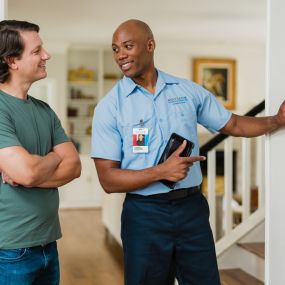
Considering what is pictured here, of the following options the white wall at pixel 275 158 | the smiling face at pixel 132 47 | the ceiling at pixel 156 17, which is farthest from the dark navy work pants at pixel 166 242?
the ceiling at pixel 156 17

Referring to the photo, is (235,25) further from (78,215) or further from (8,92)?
(8,92)

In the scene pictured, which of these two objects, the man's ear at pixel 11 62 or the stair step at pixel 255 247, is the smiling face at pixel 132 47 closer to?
the man's ear at pixel 11 62

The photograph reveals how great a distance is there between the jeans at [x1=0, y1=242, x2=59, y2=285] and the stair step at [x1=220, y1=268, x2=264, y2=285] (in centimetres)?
212

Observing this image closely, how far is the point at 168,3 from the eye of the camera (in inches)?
232

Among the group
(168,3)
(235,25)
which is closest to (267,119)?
(168,3)

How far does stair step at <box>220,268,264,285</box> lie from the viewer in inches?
149

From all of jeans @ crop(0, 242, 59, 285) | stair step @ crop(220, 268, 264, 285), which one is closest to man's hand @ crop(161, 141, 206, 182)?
jeans @ crop(0, 242, 59, 285)

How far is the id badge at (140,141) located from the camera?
2223 mm

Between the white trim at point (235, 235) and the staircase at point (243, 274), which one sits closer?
the staircase at point (243, 274)

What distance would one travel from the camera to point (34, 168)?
1762mm

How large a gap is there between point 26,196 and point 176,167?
22.7 inches

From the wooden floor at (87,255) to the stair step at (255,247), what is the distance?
120 centimetres

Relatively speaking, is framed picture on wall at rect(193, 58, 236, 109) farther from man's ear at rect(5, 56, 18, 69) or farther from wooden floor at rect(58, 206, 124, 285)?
man's ear at rect(5, 56, 18, 69)

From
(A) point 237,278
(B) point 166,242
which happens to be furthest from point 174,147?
(A) point 237,278
